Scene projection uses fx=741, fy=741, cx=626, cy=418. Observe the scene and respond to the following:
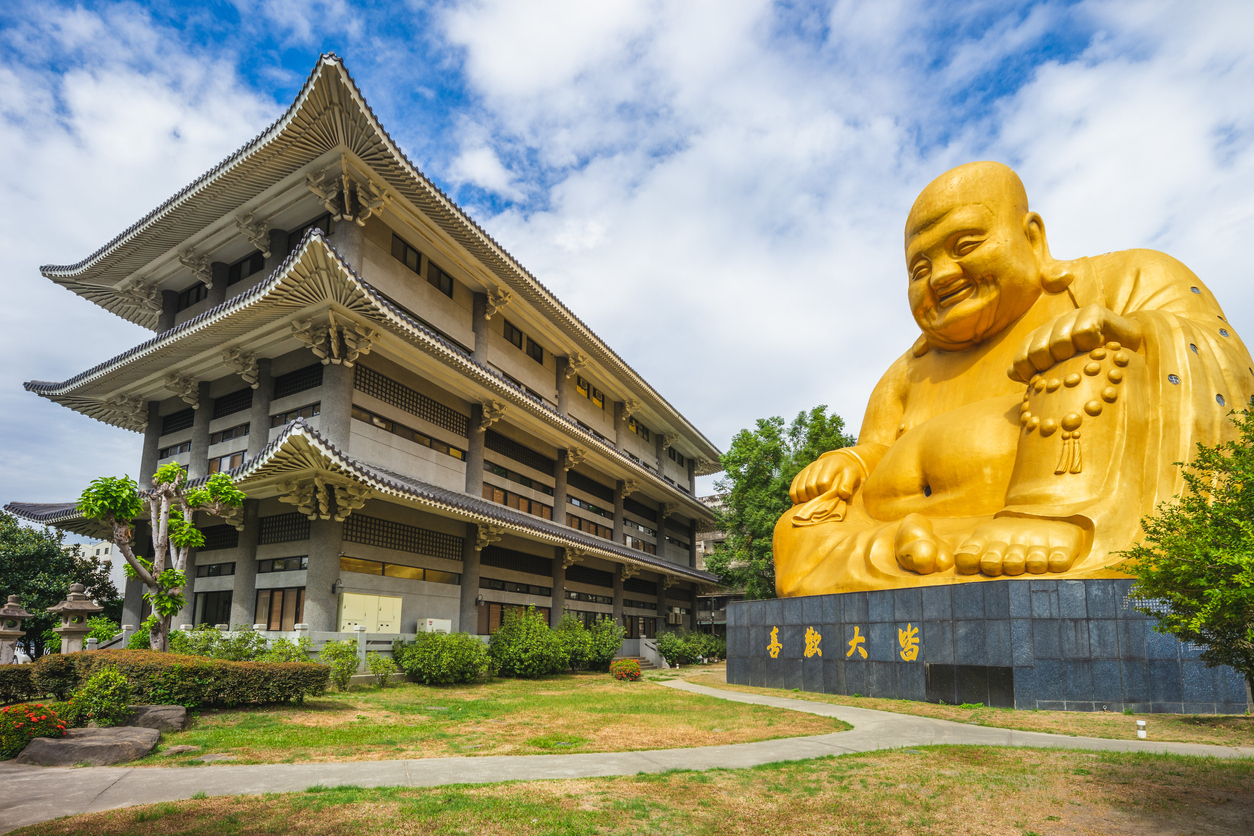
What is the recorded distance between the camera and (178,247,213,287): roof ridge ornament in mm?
22719

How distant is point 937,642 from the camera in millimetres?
13672

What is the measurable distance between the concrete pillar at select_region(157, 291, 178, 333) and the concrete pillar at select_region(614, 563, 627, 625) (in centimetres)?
1981

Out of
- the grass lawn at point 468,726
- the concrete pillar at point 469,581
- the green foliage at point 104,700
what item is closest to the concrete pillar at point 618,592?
the concrete pillar at point 469,581

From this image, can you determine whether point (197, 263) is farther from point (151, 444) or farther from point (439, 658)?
point (439, 658)

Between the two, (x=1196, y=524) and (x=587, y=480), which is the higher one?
(x=587, y=480)

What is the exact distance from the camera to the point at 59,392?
23.5 meters

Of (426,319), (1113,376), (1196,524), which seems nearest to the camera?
(1196,524)

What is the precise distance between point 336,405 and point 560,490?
1154 centimetres

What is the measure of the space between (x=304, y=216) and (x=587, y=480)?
15.9 metres

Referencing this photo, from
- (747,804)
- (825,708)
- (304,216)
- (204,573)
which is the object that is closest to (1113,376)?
(825,708)

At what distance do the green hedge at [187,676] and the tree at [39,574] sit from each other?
1908 cm

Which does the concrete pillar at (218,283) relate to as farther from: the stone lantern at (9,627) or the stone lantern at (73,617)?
the stone lantern at (9,627)

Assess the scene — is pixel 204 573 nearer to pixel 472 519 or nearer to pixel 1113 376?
pixel 472 519

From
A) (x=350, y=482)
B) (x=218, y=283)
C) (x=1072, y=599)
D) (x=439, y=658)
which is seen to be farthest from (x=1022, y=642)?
(x=218, y=283)
